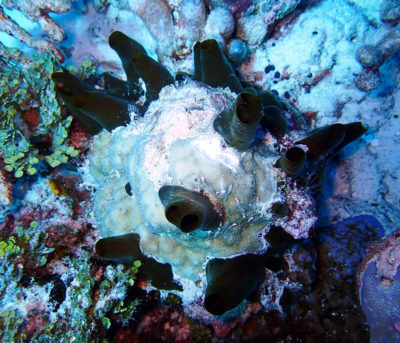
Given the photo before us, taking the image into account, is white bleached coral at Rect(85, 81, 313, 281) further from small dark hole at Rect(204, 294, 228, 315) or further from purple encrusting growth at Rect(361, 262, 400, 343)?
purple encrusting growth at Rect(361, 262, 400, 343)

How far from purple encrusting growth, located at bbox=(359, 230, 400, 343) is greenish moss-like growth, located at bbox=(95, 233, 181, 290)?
2.41 meters

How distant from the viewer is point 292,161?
237 cm

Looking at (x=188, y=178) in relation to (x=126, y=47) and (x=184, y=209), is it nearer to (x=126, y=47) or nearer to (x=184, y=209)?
(x=184, y=209)

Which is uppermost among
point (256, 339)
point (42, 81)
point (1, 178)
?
point (42, 81)

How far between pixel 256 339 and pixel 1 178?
372 centimetres

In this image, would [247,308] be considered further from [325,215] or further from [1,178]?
[1,178]

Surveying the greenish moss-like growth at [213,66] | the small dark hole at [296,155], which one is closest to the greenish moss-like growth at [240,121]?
the small dark hole at [296,155]

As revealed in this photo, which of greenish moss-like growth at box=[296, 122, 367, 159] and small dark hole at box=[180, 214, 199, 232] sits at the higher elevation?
greenish moss-like growth at box=[296, 122, 367, 159]

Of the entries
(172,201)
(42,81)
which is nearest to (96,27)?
(42,81)

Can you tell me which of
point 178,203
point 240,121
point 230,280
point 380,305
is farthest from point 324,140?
point 380,305

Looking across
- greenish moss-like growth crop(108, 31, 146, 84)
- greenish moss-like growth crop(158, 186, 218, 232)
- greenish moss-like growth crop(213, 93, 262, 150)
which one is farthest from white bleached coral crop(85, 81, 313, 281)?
greenish moss-like growth crop(108, 31, 146, 84)

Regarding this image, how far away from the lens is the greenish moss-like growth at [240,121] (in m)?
1.90

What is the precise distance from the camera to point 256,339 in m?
3.48

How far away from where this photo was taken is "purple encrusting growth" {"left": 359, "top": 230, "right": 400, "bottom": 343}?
3131 millimetres
